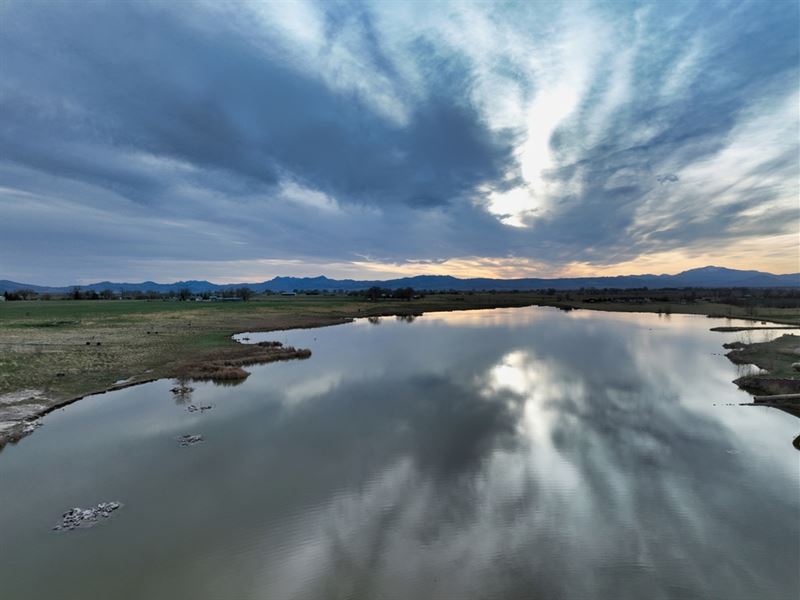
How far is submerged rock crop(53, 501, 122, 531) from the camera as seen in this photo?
9703 mm

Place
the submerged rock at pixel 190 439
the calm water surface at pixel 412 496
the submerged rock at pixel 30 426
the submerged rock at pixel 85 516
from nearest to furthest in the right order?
the calm water surface at pixel 412 496, the submerged rock at pixel 85 516, the submerged rock at pixel 190 439, the submerged rock at pixel 30 426

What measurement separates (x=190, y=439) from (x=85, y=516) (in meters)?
5.36

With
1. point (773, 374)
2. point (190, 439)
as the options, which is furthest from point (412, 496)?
point (773, 374)

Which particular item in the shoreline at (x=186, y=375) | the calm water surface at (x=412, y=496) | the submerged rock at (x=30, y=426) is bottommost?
the calm water surface at (x=412, y=496)

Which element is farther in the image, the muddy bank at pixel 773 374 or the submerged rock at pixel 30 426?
the muddy bank at pixel 773 374

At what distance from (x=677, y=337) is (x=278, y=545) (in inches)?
1910

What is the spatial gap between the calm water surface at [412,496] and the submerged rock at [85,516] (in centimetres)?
27

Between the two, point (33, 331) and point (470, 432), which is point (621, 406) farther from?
point (33, 331)

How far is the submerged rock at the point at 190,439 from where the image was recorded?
1507cm

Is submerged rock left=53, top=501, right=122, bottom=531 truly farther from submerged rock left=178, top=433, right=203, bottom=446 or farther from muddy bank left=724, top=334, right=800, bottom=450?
muddy bank left=724, top=334, right=800, bottom=450

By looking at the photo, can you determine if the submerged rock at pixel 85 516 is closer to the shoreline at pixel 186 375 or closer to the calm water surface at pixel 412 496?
the calm water surface at pixel 412 496

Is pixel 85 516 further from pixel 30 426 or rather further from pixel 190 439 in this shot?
pixel 30 426

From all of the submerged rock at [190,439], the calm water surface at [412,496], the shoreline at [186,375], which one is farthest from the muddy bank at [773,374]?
the submerged rock at [190,439]

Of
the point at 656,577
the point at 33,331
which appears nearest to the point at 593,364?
the point at 656,577
